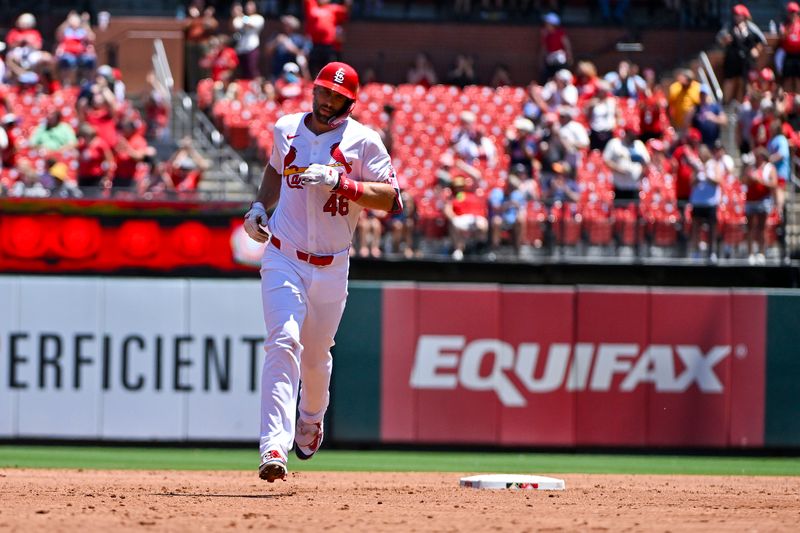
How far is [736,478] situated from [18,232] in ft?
25.8

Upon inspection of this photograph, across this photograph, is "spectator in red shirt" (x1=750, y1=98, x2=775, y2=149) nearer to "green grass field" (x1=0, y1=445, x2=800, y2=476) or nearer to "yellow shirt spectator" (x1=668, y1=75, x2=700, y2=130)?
"yellow shirt spectator" (x1=668, y1=75, x2=700, y2=130)

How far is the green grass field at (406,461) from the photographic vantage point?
40.7ft

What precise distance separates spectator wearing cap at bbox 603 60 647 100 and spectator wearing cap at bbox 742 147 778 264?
10.9 ft

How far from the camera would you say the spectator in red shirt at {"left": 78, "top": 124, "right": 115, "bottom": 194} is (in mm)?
16047

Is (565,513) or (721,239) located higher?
(721,239)

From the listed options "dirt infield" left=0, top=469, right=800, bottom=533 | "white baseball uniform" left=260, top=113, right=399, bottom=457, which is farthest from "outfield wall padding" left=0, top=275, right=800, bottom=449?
"white baseball uniform" left=260, top=113, right=399, bottom=457

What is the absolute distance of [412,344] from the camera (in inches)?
595

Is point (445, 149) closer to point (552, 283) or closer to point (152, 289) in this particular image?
point (552, 283)

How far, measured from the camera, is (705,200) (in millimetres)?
16109

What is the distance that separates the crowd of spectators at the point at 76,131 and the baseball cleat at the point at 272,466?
7763mm

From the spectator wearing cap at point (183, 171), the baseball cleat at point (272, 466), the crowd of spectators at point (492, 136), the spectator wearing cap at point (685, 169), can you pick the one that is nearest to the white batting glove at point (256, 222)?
the baseball cleat at point (272, 466)

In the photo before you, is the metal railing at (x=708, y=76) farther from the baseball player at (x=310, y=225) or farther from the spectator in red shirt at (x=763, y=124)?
the baseball player at (x=310, y=225)

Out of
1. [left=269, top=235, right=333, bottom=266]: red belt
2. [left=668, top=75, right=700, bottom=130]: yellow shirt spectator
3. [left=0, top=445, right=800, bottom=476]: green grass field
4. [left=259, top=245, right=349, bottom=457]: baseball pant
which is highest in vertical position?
[left=668, top=75, right=700, bottom=130]: yellow shirt spectator

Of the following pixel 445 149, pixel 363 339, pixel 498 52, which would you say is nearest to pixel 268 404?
pixel 363 339
